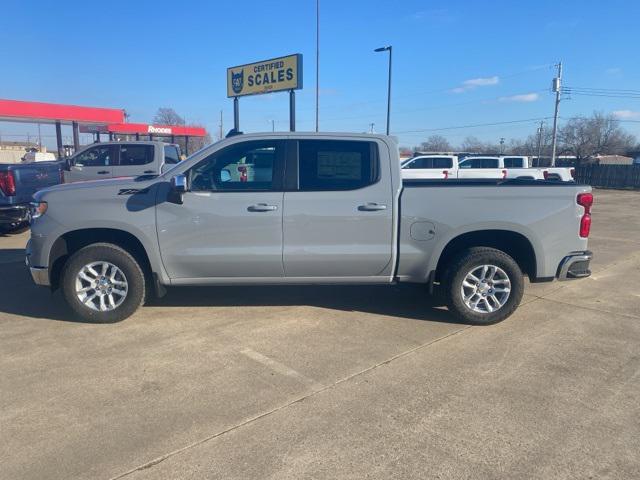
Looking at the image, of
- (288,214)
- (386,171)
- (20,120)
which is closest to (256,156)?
(288,214)

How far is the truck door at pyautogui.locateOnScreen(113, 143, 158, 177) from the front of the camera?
1235 cm

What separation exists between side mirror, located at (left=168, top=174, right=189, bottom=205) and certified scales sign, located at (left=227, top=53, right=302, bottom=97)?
23.8 m

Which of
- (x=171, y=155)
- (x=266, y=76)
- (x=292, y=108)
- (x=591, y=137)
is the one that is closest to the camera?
(x=171, y=155)

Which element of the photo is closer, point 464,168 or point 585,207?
point 585,207

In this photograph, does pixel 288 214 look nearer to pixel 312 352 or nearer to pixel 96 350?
pixel 312 352

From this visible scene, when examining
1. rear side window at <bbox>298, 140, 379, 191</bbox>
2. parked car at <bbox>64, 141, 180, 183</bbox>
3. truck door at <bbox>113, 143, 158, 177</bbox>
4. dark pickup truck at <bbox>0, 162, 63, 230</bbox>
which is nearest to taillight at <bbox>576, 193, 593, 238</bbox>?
rear side window at <bbox>298, 140, 379, 191</bbox>

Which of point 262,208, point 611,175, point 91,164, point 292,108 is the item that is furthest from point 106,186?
point 611,175

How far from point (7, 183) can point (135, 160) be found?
3.86 meters

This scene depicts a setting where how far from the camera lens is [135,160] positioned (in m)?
12.5

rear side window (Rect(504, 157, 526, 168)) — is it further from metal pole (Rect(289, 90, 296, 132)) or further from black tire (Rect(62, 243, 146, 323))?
black tire (Rect(62, 243, 146, 323))

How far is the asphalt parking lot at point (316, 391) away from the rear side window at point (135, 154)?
277 inches

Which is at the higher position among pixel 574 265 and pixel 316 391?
pixel 574 265

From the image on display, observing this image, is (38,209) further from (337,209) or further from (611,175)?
(611,175)

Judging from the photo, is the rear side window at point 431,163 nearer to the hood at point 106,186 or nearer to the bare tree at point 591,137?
the hood at point 106,186
